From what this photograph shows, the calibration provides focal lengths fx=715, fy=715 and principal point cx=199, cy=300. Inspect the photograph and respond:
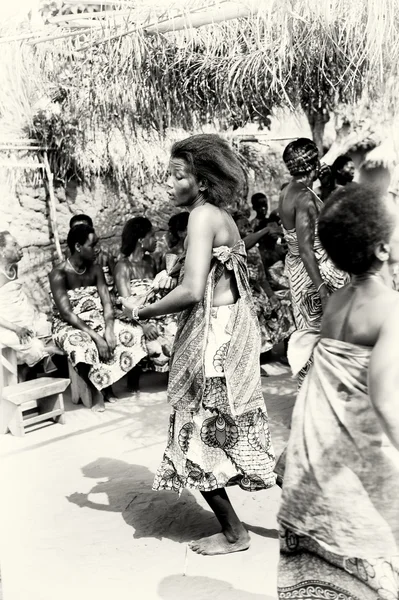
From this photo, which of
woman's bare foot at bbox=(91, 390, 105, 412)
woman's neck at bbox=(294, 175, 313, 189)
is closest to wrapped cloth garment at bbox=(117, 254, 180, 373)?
woman's bare foot at bbox=(91, 390, 105, 412)

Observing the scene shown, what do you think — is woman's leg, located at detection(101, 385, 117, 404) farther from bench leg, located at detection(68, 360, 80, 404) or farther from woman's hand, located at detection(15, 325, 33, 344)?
woman's hand, located at detection(15, 325, 33, 344)

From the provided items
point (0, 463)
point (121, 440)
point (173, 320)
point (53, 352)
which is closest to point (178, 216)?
point (173, 320)

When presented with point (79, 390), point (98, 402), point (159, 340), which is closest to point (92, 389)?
point (98, 402)

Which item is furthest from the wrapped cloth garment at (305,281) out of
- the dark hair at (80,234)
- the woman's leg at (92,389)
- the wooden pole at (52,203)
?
the wooden pole at (52,203)

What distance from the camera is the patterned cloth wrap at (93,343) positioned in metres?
6.08

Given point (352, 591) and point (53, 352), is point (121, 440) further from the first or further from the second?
point (352, 591)

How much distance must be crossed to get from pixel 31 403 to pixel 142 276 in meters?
1.65

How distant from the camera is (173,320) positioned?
680cm

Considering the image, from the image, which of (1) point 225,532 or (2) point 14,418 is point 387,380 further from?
(2) point 14,418

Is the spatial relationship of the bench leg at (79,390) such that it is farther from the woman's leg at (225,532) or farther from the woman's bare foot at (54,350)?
the woman's leg at (225,532)

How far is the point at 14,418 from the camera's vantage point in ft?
18.1

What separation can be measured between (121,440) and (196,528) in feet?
5.28

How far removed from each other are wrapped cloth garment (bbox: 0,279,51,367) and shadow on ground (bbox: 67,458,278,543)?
1779 millimetres

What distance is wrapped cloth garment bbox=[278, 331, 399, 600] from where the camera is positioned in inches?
76.5
